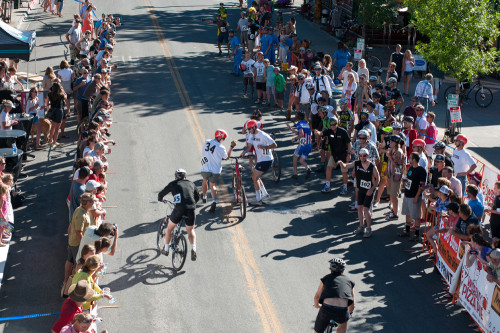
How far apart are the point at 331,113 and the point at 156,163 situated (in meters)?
4.98

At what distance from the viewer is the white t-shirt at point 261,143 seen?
15.6 m

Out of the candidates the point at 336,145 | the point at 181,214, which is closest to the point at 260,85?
the point at 336,145

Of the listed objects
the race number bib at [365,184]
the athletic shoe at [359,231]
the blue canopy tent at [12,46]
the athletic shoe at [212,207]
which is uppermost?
the blue canopy tent at [12,46]

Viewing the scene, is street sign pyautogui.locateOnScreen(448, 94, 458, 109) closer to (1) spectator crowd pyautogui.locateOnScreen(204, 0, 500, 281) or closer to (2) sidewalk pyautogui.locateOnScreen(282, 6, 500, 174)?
(1) spectator crowd pyautogui.locateOnScreen(204, 0, 500, 281)

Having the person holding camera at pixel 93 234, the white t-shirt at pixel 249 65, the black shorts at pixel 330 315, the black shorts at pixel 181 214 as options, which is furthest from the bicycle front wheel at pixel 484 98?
the person holding camera at pixel 93 234

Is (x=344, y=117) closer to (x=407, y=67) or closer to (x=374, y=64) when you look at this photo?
(x=407, y=67)

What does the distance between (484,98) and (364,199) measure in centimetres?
1285

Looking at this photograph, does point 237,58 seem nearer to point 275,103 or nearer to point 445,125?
point 275,103

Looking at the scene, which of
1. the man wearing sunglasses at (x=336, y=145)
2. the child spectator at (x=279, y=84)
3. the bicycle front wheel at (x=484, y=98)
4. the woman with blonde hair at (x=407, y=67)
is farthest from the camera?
the bicycle front wheel at (x=484, y=98)

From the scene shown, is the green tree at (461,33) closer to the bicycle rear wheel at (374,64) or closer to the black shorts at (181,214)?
the bicycle rear wheel at (374,64)

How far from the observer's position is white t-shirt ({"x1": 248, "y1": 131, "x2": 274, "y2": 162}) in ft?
51.1

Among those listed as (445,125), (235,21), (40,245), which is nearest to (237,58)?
(445,125)

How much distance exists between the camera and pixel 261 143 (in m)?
15.6

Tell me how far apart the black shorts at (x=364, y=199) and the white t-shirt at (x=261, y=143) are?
2503mm
